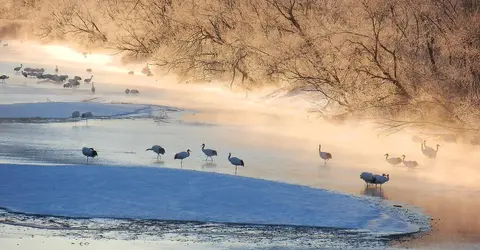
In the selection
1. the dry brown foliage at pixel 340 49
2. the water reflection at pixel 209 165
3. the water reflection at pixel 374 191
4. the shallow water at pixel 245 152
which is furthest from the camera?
the dry brown foliage at pixel 340 49

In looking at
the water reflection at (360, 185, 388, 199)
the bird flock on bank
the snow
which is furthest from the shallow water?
the snow

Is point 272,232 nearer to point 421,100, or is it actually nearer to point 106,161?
point 106,161

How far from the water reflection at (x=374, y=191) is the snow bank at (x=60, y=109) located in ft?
52.2

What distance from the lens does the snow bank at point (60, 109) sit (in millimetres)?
33716

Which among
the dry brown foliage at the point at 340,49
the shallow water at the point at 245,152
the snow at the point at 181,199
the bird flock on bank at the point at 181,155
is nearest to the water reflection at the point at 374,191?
the shallow water at the point at 245,152

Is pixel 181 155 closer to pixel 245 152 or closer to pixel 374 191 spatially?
pixel 245 152

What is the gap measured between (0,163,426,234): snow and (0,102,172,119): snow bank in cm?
1412

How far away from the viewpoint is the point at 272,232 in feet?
53.6

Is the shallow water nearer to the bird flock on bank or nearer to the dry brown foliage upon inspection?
the bird flock on bank

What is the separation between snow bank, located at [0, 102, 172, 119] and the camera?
33716 millimetres

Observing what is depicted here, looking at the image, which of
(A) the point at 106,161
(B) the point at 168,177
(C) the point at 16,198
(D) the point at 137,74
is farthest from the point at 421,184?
(D) the point at 137,74

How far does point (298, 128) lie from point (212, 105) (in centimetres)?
772

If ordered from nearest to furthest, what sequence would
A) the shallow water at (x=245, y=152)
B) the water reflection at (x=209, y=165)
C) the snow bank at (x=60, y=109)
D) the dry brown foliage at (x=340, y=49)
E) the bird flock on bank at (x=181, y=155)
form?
the shallow water at (x=245, y=152) → the bird flock on bank at (x=181, y=155) → the water reflection at (x=209, y=165) → the dry brown foliage at (x=340, y=49) → the snow bank at (x=60, y=109)

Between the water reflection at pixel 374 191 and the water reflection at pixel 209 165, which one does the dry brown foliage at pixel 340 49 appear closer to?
the water reflection at pixel 374 191
